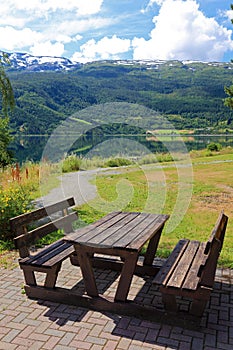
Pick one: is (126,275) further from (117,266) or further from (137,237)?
(117,266)

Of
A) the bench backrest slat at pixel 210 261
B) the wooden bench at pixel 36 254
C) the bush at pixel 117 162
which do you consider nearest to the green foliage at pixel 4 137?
the wooden bench at pixel 36 254

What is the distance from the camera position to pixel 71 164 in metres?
17.0

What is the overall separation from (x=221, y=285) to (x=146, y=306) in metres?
1.20

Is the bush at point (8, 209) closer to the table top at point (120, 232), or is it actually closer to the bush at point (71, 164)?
the table top at point (120, 232)

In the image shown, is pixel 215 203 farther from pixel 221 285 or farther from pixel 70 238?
pixel 70 238

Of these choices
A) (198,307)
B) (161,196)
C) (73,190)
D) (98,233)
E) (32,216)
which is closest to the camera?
(198,307)

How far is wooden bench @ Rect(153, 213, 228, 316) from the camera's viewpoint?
314 cm

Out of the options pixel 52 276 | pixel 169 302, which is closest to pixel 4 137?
pixel 52 276

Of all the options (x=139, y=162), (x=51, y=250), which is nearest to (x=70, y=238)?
(x=51, y=250)

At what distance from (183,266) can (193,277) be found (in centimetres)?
31

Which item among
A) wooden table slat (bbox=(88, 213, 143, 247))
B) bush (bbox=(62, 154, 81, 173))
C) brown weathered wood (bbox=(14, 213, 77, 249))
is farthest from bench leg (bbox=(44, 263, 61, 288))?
bush (bbox=(62, 154, 81, 173))

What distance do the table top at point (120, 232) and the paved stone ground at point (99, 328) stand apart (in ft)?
2.45

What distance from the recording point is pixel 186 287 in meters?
3.19

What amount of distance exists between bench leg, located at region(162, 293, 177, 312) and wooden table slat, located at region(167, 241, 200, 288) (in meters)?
0.18
